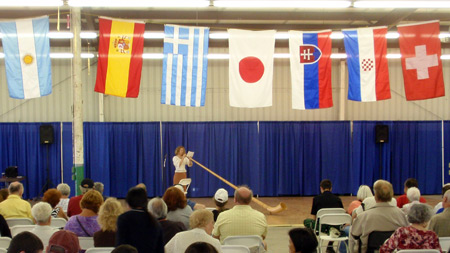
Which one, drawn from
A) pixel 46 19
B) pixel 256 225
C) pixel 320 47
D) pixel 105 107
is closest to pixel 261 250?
pixel 256 225

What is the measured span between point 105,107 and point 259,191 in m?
5.71

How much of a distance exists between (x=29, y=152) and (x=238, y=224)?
33.3ft

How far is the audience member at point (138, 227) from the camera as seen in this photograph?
126 inches

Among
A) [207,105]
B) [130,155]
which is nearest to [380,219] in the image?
[130,155]

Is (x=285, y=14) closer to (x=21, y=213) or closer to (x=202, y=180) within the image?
(x=202, y=180)

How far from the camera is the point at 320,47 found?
8336mm

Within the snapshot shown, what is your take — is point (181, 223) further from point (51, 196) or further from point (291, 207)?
point (291, 207)

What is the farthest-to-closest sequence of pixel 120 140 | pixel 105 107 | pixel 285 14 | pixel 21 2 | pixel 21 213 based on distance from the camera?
pixel 105 107, pixel 120 140, pixel 285 14, pixel 21 2, pixel 21 213

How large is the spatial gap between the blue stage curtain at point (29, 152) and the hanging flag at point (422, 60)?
31.9 ft

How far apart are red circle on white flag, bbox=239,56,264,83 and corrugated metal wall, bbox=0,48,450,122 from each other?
5.56 metres

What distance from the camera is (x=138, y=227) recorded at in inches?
126

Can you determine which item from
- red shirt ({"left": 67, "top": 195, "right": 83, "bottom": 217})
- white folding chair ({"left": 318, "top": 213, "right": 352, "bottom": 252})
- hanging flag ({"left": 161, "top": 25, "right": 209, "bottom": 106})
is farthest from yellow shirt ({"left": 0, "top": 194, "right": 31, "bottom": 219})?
white folding chair ({"left": 318, "top": 213, "right": 352, "bottom": 252})

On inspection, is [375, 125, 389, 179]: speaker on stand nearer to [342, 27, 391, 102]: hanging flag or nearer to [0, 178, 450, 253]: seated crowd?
[342, 27, 391, 102]: hanging flag

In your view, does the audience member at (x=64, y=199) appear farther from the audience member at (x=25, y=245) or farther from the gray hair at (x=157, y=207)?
the audience member at (x=25, y=245)
